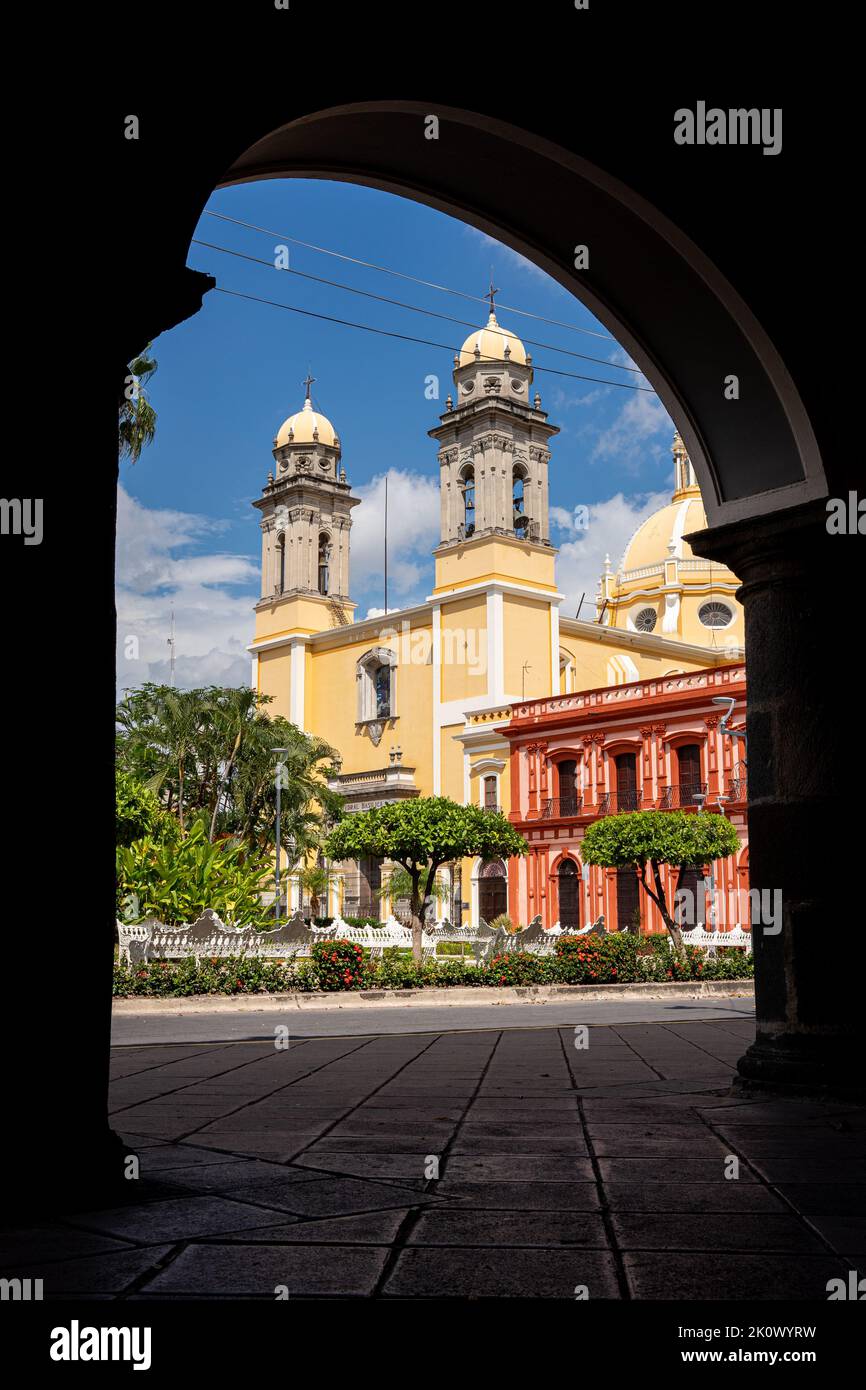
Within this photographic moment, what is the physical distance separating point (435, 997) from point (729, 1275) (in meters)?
13.9

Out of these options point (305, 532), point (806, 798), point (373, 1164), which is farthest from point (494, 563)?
point (373, 1164)

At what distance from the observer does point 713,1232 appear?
298 centimetres

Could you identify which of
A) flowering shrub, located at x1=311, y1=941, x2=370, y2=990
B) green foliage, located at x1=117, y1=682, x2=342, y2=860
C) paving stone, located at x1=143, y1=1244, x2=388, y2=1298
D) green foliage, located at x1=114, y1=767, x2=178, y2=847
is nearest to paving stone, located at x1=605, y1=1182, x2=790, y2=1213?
paving stone, located at x1=143, y1=1244, x2=388, y2=1298

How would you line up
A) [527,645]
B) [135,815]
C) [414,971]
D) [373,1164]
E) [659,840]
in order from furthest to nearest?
[527,645], [659,840], [135,815], [414,971], [373,1164]

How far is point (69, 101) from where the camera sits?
376 cm

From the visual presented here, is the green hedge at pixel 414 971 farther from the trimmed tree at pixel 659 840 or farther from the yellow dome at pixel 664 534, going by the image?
the yellow dome at pixel 664 534

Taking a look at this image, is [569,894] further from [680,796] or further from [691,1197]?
[691,1197]

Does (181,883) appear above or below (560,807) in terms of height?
below

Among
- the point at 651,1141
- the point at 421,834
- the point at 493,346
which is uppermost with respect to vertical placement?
the point at 493,346

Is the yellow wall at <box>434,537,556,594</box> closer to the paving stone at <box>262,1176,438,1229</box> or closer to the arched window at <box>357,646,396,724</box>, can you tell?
the arched window at <box>357,646,396,724</box>

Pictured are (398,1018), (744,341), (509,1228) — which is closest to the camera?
(509,1228)

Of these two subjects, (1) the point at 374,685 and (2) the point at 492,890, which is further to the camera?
(1) the point at 374,685

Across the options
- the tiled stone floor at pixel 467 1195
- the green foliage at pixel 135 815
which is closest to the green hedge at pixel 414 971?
the green foliage at pixel 135 815
